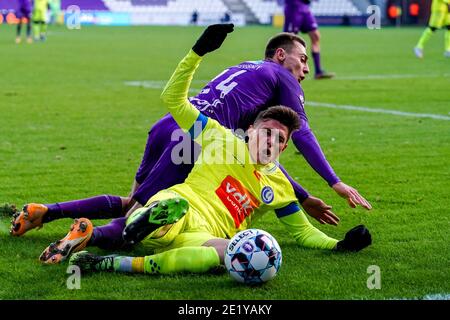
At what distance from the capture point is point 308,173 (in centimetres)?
822

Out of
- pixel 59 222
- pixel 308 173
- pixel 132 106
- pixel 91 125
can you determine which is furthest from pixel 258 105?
pixel 132 106

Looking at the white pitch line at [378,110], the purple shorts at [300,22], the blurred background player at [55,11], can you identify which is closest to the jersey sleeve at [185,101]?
the white pitch line at [378,110]

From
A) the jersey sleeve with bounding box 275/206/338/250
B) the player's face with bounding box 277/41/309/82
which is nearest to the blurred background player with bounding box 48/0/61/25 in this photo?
the player's face with bounding box 277/41/309/82

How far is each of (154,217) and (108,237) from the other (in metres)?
0.85

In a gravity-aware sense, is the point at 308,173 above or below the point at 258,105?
below

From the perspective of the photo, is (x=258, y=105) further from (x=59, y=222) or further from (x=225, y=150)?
(x=59, y=222)

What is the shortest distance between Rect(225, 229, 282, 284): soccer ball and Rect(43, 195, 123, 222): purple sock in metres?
1.41

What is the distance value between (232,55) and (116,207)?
60.0ft

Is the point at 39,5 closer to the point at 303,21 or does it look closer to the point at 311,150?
the point at 303,21

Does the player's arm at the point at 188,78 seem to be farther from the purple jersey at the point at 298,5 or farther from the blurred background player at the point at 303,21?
the purple jersey at the point at 298,5

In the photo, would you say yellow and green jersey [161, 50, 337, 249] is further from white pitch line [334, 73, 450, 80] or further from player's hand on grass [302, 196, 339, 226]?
white pitch line [334, 73, 450, 80]

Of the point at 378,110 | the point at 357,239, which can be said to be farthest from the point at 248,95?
the point at 378,110

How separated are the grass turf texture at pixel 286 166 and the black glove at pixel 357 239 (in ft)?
0.26

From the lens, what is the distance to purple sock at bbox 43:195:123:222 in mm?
5914
